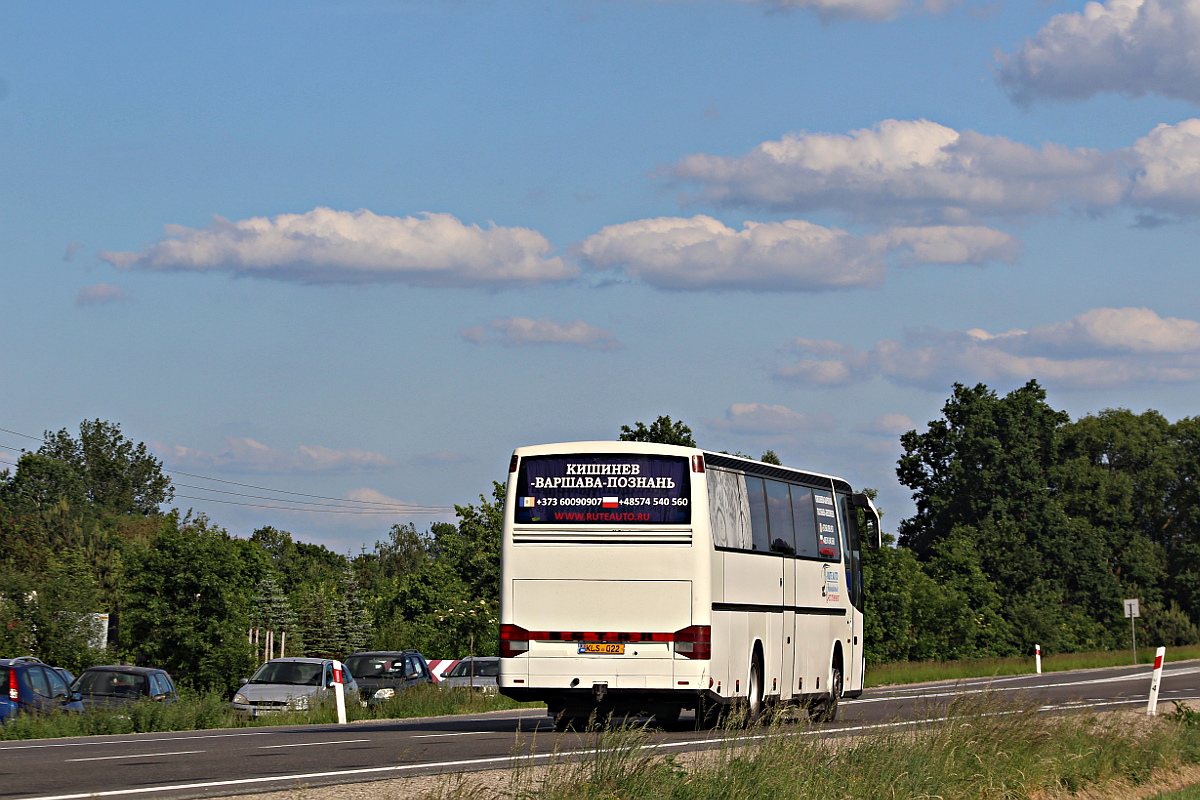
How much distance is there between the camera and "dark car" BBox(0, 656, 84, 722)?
23.7 meters

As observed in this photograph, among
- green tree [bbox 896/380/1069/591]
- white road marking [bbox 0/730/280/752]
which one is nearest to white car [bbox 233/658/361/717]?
white road marking [bbox 0/730/280/752]

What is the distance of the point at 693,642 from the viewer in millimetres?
19828

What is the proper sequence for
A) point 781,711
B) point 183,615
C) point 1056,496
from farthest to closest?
point 1056,496, point 183,615, point 781,711

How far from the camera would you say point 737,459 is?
21484 mm

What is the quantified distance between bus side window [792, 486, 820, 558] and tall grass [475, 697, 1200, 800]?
5.47 m

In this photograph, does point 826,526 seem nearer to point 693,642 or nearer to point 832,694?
point 832,694

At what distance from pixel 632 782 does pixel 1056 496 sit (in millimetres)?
99485

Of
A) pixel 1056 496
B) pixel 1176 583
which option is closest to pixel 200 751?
pixel 1056 496

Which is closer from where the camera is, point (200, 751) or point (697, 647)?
point (200, 751)

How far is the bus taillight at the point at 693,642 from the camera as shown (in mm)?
19828

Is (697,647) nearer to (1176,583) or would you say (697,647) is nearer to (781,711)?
(781,711)

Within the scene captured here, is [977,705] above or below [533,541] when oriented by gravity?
below

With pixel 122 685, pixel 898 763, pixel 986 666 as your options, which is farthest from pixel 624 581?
pixel 986 666

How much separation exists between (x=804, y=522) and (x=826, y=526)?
1.25 metres
